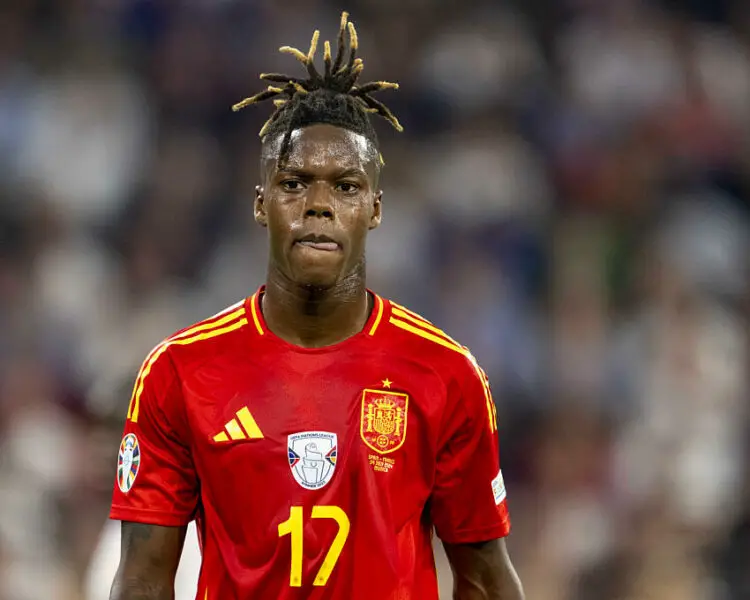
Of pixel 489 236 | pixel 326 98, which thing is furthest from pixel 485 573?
pixel 489 236

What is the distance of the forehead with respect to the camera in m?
3.47

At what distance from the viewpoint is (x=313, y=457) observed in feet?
11.3

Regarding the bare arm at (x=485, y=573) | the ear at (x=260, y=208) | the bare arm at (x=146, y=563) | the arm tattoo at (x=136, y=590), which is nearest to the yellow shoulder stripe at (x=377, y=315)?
the ear at (x=260, y=208)

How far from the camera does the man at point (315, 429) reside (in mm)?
3422

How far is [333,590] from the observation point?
11.1 feet

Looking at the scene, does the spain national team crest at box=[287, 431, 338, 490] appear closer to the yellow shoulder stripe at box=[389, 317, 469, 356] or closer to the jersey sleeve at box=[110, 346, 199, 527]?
the jersey sleeve at box=[110, 346, 199, 527]

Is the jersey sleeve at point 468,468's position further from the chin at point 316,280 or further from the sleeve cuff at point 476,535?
the chin at point 316,280

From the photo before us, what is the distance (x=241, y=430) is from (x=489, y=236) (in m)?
4.87

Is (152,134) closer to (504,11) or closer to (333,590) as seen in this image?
(504,11)

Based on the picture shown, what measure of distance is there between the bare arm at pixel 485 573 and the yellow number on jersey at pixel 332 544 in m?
0.43

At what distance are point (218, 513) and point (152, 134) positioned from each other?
5394 millimetres

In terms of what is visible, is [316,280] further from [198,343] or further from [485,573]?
[485,573]

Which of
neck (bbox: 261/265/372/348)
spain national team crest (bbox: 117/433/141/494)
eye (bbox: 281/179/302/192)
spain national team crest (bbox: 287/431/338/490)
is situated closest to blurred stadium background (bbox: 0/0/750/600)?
spain national team crest (bbox: 117/433/141/494)

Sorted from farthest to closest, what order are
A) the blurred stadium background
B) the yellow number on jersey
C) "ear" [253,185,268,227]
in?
the blurred stadium background < "ear" [253,185,268,227] < the yellow number on jersey
